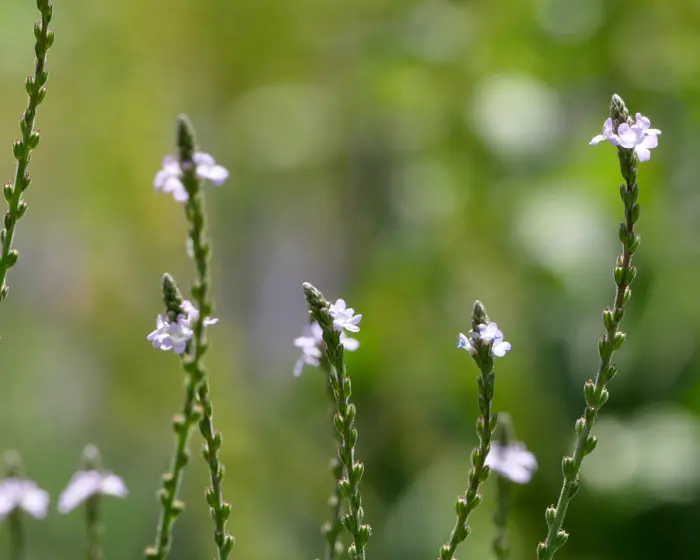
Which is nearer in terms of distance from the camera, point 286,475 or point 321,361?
point 321,361

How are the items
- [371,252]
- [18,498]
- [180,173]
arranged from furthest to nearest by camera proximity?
1. [371,252]
2. [18,498]
3. [180,173]

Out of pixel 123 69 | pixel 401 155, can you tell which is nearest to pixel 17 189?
pixel 401 155

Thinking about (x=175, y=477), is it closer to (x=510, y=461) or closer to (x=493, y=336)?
(x=493, y=336)

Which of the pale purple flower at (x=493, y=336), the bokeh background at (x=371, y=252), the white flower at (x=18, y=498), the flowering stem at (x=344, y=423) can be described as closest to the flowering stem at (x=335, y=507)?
the flowering stem at (x=344, y=423)

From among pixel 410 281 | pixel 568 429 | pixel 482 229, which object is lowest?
pixel 568 429

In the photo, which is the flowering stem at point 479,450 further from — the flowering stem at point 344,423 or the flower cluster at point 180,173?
the flower cluster at point 180,173

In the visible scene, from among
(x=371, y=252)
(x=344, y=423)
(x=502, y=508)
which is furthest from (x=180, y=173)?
(x=371, y=252)

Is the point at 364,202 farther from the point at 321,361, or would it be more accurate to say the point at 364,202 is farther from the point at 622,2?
the point at 321,361
